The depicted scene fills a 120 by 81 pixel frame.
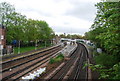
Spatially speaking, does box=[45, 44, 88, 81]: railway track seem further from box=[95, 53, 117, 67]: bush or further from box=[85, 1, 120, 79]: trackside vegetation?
box=[85, 1, 120, 79]: trackside vegetation

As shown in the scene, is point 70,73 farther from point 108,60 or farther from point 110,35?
point 110,35

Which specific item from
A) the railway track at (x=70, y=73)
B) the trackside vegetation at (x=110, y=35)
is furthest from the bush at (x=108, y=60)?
the railway track at (x=70, y=73)

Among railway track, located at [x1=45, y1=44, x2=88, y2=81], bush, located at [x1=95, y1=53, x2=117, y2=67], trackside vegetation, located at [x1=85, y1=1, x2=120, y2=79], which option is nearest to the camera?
trackside vegetation, located at [x1=85, y1=1, x2=120, y2=79]

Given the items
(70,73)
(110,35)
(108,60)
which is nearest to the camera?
(110,35)

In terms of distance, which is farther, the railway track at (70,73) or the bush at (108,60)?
the railway track at (70,73)

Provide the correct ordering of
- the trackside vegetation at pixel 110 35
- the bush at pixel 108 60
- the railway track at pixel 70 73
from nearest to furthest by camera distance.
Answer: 1. the trackside vegetation at pixel 110 35
2. the bush at pixel 108 60
3. the railway track at pixel 70 73

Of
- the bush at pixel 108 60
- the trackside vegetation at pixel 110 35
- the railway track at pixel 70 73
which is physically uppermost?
the trackside vegetation at pixel 110 35

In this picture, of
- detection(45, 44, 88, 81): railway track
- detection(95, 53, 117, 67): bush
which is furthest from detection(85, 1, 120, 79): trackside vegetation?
detection(45, 44, 88, 81): railway track

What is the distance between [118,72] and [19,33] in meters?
38.5

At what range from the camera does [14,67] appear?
909 inches

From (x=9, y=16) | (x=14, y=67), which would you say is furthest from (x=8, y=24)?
(x=14, y=67)

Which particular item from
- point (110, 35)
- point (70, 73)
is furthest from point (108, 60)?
point (110, 35)

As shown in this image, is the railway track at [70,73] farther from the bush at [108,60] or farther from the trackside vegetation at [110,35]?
the trackside vegetation at [110,35]

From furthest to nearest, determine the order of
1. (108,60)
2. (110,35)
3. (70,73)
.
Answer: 1. (70,73)
2. (108,60)
3. (110,35)
